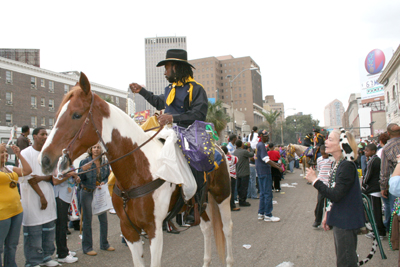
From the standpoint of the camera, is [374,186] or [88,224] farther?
[374,186]

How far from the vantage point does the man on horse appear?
11.1 feet

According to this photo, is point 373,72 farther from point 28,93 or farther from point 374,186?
point 28,93

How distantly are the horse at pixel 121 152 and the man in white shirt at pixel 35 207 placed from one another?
2.29m

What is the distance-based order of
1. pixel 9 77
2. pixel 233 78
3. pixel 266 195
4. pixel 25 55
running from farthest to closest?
pixel 233 78 → pixel 25 55 → pixel 9 77 → pixel 266 195

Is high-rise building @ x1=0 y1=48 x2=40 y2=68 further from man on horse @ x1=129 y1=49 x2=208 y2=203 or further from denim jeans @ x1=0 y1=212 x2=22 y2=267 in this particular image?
man on horse @ x1=129 y1=49 x2=208 y2=203

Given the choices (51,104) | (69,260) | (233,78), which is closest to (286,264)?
(69,260)

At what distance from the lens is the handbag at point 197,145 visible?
10.4 feet

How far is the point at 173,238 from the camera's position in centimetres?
631

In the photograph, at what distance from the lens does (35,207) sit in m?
4.50

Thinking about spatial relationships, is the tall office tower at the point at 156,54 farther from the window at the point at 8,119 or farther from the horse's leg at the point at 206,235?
the horse's leg at the point at 206,235

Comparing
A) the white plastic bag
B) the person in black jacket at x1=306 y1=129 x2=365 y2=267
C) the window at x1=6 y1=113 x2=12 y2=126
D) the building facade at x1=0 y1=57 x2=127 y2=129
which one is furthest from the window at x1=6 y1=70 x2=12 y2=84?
the person in black jacket at x1=306 y1=129 x2=365 y2=267

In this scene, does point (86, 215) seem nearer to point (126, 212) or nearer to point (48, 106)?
point (126, 212)

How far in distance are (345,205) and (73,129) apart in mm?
3071

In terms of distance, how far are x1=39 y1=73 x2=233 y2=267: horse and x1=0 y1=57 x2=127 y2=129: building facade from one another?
123 feet
